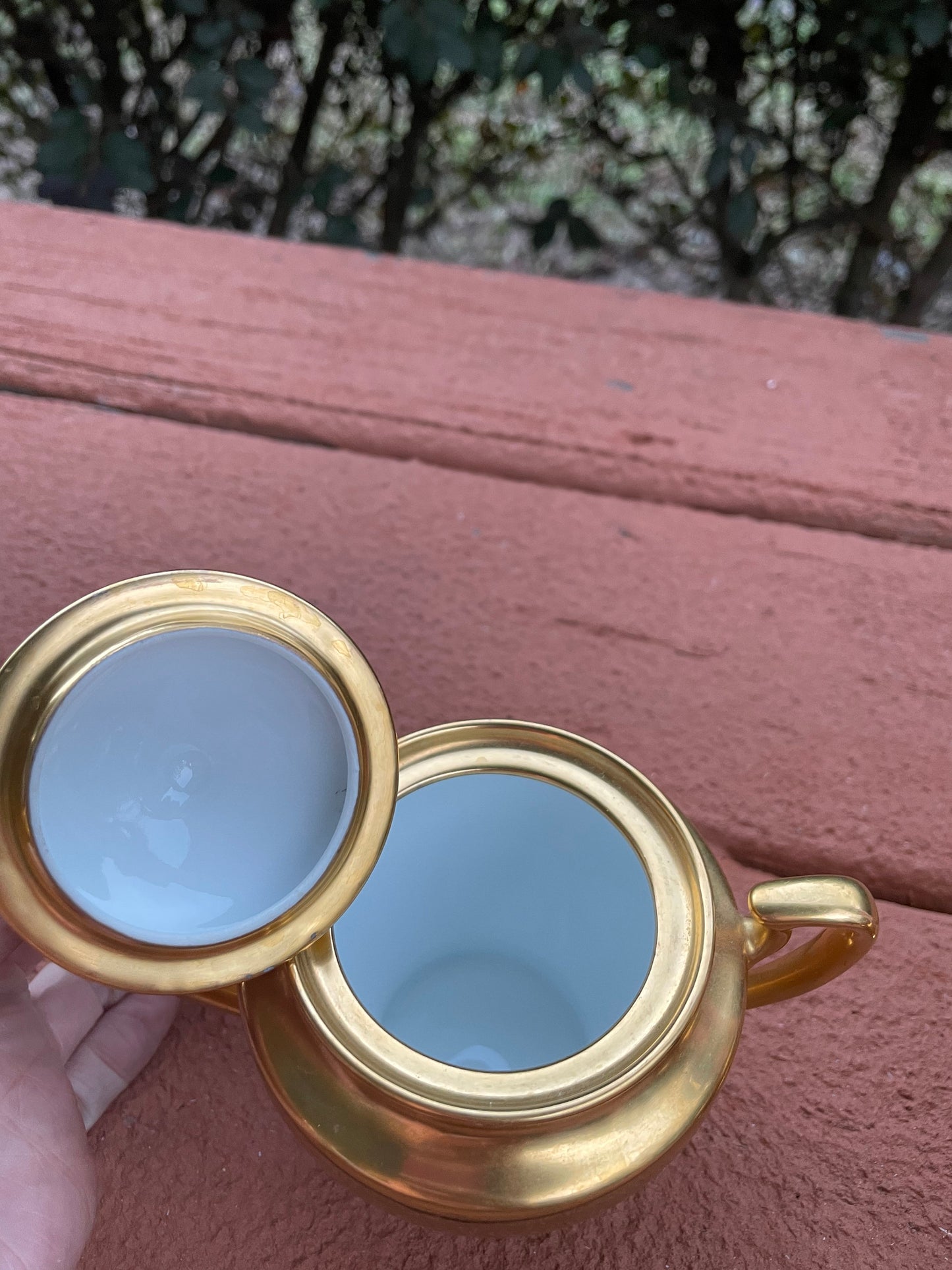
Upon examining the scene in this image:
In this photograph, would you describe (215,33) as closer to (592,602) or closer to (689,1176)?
(592,602)

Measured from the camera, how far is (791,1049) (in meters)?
0.42

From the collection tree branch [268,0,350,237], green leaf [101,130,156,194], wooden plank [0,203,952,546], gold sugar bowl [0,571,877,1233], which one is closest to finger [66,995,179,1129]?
gold sugar bowl [0,571,877,1233]

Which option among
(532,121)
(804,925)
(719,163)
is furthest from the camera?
(532,121)

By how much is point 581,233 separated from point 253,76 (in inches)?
16.7

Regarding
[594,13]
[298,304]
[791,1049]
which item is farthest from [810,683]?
[594,13]

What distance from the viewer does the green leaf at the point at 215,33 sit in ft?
2.94

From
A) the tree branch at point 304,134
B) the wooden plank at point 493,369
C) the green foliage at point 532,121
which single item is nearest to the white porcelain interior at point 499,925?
the wooden plank at point 493,369

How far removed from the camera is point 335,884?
31 centimetres

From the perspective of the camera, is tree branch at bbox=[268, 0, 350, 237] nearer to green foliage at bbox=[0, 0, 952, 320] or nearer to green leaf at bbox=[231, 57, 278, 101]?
green foliage at bbox=[0, 0, 952, 320]

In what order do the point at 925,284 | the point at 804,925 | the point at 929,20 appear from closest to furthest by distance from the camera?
the point at 804,925, the point at 929,20, the point at 925,284

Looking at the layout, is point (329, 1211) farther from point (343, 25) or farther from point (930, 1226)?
point (343, 25)

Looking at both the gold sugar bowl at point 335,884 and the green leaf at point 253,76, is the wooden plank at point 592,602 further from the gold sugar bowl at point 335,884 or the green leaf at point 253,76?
the green leaf at point 253,76

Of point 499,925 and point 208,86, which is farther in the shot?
point 208,86

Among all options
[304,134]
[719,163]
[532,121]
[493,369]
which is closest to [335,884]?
[493,369]
